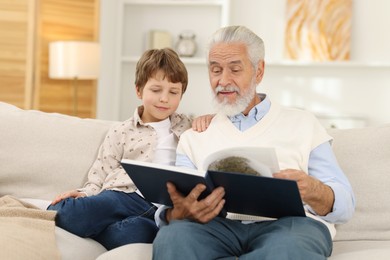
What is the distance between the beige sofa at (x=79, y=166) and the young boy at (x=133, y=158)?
8 cm

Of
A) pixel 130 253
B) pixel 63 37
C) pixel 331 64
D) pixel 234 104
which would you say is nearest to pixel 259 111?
pixel 234 104

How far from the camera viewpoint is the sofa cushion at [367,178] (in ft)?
8.28

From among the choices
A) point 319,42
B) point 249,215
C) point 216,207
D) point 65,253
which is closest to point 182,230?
point 216,207

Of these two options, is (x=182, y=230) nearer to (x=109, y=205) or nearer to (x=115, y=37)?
(x=109, y=205)

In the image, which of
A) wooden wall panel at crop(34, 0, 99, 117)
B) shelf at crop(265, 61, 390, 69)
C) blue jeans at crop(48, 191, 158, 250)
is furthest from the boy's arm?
shelf at crop(265, 61, 390, 69)

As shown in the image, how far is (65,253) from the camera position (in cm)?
232

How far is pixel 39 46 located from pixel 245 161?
4.27 m

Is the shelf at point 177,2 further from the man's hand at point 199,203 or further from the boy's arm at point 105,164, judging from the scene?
the man's hand at point 199,203

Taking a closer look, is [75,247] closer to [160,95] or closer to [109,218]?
[109,218]

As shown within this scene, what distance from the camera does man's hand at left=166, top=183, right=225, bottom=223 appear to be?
2086 mm

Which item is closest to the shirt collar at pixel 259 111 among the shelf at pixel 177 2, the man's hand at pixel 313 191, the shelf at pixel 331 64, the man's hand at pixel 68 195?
the man's hand at pixel 313 191

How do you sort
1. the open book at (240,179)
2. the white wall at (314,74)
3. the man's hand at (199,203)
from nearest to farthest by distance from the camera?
1. the open book at (240,179)
2. the man's hand at (199,203)
3. the white wall at (314,74)

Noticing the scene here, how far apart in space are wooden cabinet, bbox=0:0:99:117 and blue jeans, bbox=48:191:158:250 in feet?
11.5

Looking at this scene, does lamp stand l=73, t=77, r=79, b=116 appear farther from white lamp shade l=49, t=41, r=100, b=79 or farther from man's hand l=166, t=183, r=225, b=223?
man's hand l=166, t=183, r=225, b=223
